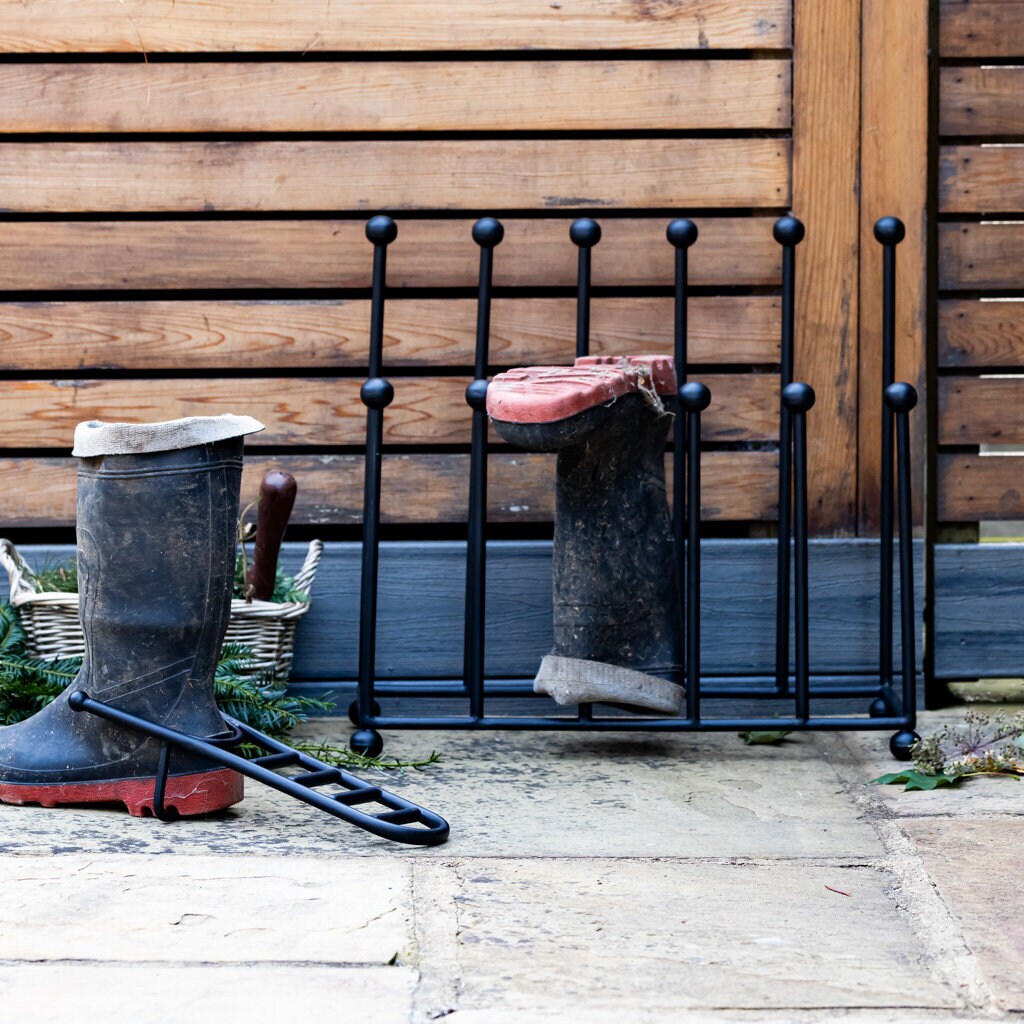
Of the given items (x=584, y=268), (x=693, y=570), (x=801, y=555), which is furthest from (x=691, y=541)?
(x=584, y=268)

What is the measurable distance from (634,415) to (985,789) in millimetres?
941

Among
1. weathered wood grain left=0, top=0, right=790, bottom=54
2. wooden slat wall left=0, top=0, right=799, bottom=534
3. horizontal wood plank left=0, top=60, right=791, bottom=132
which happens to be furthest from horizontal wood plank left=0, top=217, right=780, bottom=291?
weathered wood grain left=0, top=0, right=790, bottom=54

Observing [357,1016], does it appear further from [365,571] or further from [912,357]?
[912,357]

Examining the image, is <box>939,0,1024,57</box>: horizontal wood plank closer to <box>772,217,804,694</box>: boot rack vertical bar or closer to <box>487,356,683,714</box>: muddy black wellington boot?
<box>772,217,804,694</box>: boot rack vertical bar

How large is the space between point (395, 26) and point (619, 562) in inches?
53.1

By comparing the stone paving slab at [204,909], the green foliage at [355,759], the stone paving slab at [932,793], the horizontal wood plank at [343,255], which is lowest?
the stone paving slab at [204,909]

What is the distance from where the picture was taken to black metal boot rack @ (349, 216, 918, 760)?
2525mm

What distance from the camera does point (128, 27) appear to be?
2.90 metres

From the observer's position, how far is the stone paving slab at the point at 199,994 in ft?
4.52

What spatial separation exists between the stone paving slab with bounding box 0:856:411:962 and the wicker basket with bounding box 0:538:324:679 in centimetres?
79

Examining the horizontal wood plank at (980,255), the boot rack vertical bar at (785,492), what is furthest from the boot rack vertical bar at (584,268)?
the horizontal wood plank at (980,255)

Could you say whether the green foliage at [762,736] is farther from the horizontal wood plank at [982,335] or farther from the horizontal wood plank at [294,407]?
the horizontal wood plank at [982,335]

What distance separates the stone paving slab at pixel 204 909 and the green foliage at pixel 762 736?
1.09 meters

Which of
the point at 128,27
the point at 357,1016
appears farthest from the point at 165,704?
the point at 128,27
